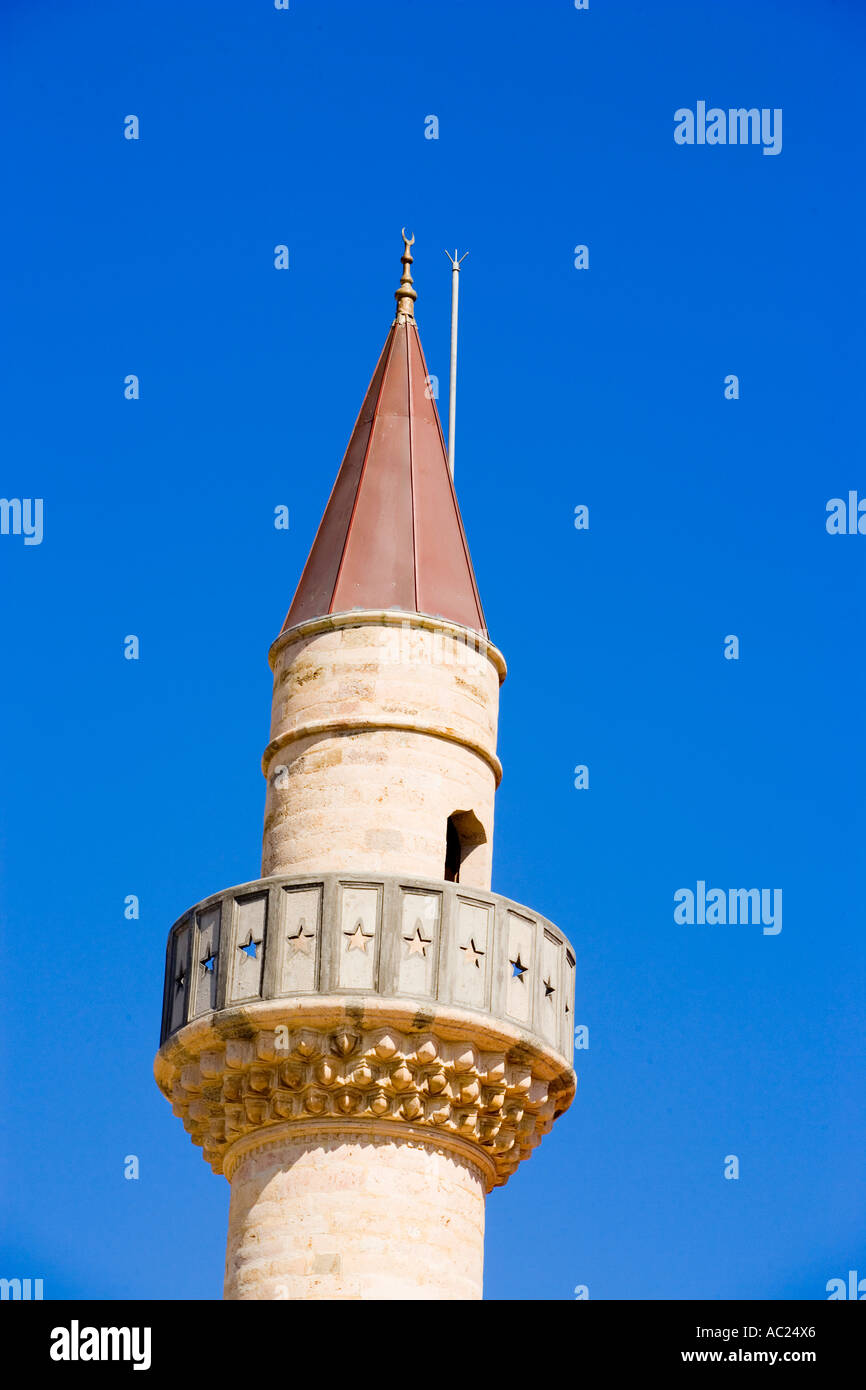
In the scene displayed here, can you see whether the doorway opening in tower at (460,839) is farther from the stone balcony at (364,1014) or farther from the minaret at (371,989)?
the stone balcony at (364,1014)

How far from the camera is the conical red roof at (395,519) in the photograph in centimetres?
2155

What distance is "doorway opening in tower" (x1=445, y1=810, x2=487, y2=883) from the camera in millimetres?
20797

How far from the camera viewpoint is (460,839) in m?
21.0

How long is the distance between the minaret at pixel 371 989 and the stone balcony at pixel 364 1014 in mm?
17

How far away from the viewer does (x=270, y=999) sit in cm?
1909

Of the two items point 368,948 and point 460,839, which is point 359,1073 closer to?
point 368,948

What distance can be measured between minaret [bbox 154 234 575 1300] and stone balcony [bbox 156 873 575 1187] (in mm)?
17

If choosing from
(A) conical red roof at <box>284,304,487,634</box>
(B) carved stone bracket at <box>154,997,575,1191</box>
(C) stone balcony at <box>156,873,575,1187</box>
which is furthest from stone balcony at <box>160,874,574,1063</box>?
(A) conical red roof at <box>284,304,487,634</box>

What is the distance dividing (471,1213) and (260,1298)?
1.84 metres

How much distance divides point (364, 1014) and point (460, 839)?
2485 mm

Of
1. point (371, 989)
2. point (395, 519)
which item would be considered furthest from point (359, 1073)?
point (395, 519)

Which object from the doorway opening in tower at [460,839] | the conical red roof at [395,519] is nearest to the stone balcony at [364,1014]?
the doorway opening in tower at [460,839]

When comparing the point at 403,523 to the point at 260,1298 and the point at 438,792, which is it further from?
the point at 260,1298
